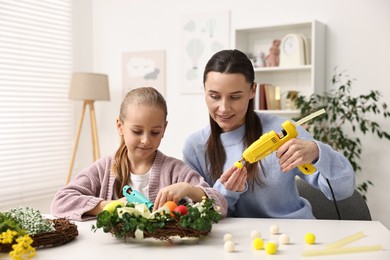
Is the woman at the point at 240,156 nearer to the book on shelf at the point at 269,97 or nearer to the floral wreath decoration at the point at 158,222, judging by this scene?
the floral wreath decoration at the point at 158,222

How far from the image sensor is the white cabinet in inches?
154

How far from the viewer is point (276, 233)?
143cm

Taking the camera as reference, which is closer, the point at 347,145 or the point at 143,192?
the point at 143,192

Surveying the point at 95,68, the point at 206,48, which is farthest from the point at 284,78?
the point at 95,68

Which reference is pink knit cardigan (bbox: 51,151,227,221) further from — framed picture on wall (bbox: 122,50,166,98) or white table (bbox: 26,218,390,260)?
framed picture on wall (bbox: 122,50,166,98)

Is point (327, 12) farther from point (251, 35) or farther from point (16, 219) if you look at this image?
point (16, 219)

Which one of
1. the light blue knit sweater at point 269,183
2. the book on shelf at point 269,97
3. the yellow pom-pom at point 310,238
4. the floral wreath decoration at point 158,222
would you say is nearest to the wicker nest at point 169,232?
the floral wreath decoration at point 158,222

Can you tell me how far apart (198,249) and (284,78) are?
3.13 meters

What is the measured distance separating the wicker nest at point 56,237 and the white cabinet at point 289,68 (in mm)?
2807

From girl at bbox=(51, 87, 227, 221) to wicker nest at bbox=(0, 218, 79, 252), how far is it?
0.83 feet

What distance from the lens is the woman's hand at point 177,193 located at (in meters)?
1.49

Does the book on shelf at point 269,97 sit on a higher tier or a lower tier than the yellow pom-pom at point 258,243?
higher

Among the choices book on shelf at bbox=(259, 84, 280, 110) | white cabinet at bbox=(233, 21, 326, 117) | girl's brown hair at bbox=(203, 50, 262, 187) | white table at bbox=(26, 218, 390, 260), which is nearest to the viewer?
white table at bbox=(26, 218, 390, 260)

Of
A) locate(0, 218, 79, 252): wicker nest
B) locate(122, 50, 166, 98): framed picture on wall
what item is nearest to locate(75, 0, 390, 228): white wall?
locate(122, 50, 166, 98): framed picture on wall
